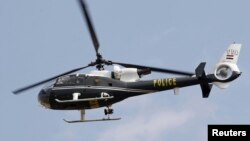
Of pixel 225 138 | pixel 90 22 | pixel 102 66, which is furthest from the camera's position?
pixel 102 66

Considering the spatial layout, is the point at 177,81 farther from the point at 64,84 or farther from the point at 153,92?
the point at 64,84

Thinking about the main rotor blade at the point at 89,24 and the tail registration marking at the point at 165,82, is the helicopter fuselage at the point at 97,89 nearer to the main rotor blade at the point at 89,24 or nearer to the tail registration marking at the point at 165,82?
the tail registration marking at the point at 165,82

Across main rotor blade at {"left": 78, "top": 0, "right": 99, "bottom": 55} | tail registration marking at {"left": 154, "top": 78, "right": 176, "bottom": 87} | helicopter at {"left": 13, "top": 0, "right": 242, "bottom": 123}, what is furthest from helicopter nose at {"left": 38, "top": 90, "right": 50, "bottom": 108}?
tail registration marking at {"left": 154, "top": 78, "right": 176, "bottom": 87}

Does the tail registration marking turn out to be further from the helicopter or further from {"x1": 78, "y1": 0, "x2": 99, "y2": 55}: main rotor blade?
{"x1": 78, "y1": 0, "x2": 99, "y2": 55}: main rotor blade

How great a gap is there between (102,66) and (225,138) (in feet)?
51.5

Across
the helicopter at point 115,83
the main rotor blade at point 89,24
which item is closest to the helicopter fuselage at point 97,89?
the helicopter at point 115,83

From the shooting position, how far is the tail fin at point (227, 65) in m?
57.5

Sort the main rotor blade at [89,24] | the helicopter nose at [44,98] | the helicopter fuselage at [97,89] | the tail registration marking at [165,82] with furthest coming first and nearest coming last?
the helicopter nose at [44,98] < the helicopter fuselage at [97,89] < the tail registration marking at [165,82] < the main rotor blade at [89,24]

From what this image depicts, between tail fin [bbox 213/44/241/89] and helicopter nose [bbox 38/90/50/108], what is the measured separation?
1271cm

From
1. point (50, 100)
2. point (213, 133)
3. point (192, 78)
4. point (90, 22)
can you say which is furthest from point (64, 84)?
point (213, 133)

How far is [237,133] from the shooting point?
47.8 m

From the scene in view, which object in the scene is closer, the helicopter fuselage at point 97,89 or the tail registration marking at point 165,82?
the tail registration marking at point 165,82

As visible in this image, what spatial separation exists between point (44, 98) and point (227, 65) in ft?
46.4

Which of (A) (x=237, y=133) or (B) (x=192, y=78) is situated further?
(B) (x=192, y=78)
